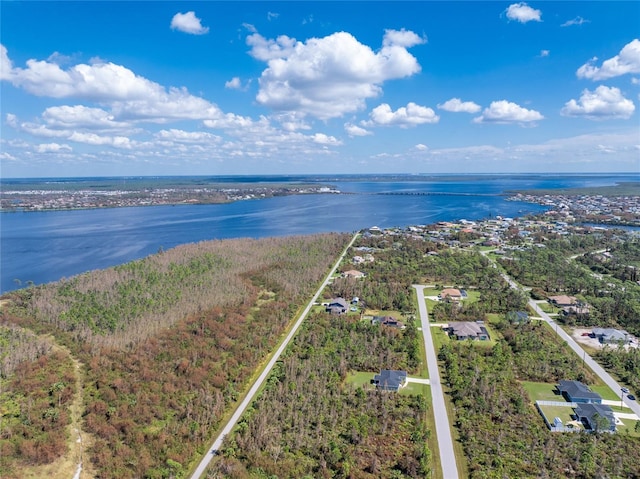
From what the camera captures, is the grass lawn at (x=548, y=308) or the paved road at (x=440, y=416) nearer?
the paved road at (x=440, y=416)

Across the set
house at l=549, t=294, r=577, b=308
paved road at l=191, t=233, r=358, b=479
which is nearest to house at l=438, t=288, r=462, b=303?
house at l=549, t=294, r=577, b=308

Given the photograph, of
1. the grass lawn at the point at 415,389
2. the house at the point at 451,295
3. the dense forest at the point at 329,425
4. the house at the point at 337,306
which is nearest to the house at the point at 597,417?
the grass lawn at the point at 415,389

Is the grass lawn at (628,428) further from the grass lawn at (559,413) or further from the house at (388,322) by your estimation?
the house at (388,322)

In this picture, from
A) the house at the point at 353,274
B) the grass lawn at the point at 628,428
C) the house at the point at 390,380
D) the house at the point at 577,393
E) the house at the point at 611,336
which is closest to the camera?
the grass lawn at the point at 628,428

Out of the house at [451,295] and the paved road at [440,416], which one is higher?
the house at [451,295]

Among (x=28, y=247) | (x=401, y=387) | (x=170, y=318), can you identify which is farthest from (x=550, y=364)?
(x=28, y=247)

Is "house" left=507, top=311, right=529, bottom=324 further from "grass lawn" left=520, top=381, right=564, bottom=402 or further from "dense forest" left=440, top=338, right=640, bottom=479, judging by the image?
"grass lawn" left=520, top=381, right=564, bottom=402
